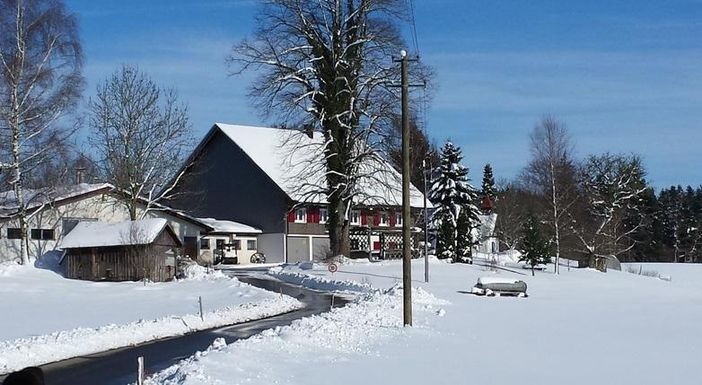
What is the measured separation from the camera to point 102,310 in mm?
28672

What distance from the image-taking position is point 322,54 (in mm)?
47812

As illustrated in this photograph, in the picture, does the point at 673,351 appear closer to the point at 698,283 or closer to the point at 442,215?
the point at 698,283

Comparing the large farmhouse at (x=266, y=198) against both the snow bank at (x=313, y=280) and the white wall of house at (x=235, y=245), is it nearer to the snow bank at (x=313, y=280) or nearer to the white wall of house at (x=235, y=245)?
the white wall of house at (x=235, y=245)

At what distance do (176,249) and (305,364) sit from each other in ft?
92.7

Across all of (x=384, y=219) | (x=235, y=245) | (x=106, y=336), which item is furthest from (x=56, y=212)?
(x=384, y=219)

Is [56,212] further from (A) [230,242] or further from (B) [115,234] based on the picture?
(A) [230,242]

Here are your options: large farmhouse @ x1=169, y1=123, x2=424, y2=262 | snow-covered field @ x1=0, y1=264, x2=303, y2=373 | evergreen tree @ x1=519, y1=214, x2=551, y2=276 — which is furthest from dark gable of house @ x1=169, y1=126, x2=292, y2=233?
snow-covered field @ x1=0, y1=264, x2=303, y2=373

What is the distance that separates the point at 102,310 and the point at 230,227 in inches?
1262

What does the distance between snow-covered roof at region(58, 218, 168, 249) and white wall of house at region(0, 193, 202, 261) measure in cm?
300

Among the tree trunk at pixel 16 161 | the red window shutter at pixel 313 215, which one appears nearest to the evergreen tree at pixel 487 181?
the red window shutter at pixel 313 215

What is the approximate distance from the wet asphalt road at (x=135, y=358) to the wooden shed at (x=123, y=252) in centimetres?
1509

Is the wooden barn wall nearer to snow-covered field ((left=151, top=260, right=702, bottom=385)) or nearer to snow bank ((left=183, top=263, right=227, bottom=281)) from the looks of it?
snow bank ((left=183, top=263, right=227, bottom=281))

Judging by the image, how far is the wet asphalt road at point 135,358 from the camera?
15577 mm

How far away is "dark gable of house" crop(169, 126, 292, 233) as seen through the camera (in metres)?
62.0
